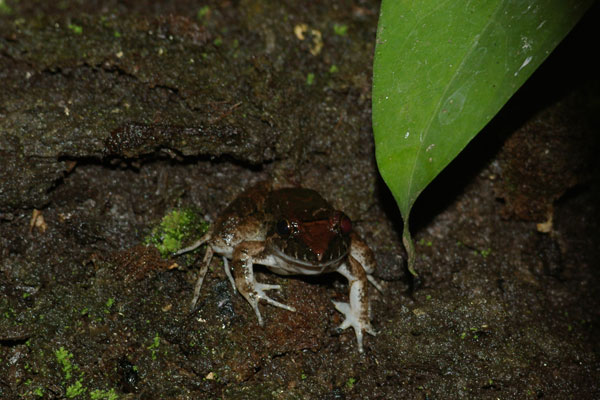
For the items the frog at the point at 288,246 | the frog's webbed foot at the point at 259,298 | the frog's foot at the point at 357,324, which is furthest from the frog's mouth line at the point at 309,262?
the frog's foot at the point at 357,324

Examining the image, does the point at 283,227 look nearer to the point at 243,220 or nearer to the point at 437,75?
the point at 243,220

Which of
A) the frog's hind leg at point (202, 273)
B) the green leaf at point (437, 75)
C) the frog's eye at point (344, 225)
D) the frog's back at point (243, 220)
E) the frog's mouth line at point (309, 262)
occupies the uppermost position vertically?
the green leaf at point (437, 75)

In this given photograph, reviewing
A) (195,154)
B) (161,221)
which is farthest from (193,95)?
(161,221)

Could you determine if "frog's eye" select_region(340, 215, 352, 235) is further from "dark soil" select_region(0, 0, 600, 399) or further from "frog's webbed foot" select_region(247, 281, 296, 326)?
"frog's webbed foot" select_region(247, 281, 296, 326)

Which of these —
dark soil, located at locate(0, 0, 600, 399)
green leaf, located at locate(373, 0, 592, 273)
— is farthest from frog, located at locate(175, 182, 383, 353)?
green leaf, located at locate(373, 0, 592, 273)

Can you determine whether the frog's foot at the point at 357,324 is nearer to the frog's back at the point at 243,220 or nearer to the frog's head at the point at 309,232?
the frog's head at the point at 309,232

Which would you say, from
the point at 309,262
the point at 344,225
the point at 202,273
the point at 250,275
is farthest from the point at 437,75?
the point at 202,273

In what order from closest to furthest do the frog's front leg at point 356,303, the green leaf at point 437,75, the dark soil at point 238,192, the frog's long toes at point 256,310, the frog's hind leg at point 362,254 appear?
1. the green leaf at point 437,75
2. the dark soil at point 238,192
3. the frog's long toes at point 256,310
4. the frog's front leg at point 356,303
5. the frog's hind leg at point 362,254
